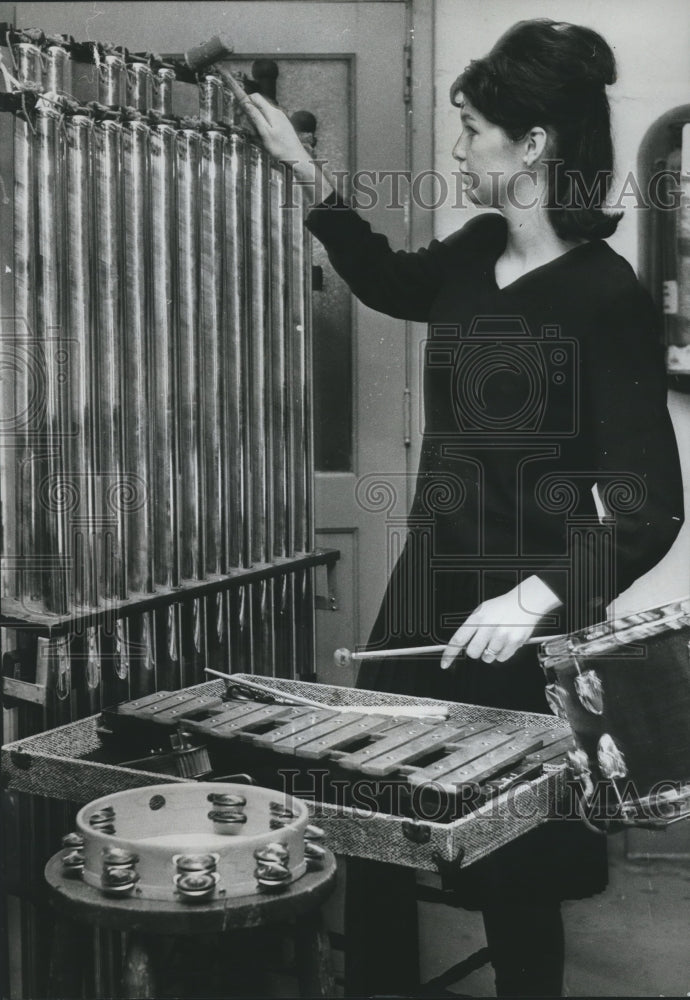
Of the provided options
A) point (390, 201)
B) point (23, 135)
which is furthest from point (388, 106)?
point (23, 135)

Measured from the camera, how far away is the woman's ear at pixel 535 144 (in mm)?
3117

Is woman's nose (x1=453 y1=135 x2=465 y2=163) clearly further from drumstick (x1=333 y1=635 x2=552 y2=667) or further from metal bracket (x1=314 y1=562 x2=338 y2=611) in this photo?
drumstick (x1=333 y1=635 x2=552 y2=667)

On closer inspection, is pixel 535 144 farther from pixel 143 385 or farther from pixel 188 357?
pixel 143 385

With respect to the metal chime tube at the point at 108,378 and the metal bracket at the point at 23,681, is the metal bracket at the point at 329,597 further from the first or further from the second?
the metal bracket at the point at 23,681

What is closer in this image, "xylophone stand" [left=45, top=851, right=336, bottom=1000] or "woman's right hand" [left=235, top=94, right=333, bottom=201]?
"xylophone stand" [left=45, top=851, right=336, bottom=1000]

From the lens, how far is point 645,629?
2.72 metres

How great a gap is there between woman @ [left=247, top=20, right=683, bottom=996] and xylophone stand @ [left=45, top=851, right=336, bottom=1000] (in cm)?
69

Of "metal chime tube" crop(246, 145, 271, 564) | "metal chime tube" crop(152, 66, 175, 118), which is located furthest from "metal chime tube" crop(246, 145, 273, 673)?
"metal chime tube" crop(152, 66, 175, 118)

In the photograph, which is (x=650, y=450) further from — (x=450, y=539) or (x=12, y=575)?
(x=12, y=575)

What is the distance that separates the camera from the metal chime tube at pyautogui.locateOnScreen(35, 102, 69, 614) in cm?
277

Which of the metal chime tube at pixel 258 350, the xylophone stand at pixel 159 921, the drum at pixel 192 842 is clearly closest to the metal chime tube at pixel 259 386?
the metal chime tube at pixel 258 350

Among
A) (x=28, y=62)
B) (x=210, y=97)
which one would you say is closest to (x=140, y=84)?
(x=210, y=97)

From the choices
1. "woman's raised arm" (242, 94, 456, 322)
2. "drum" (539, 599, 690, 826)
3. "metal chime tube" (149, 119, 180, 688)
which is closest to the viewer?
"drum" (539, 599, 690, 826)

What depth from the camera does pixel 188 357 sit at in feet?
10.0
